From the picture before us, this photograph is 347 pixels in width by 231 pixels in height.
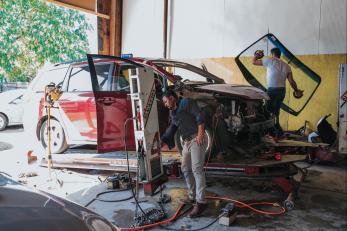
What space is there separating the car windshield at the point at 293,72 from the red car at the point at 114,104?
2.89 meters

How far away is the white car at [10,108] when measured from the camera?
37.0ft

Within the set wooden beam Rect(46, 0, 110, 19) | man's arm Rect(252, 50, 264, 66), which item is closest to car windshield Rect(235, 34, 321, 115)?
man's arm Rect(252, 50, 264, 66)

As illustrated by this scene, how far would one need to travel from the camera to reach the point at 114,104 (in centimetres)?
500

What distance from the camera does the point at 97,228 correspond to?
6.47 ft

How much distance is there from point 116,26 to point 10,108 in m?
4.24

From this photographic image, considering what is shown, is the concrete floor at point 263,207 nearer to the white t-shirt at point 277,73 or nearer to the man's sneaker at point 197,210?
the man's sneaker at point 197,210

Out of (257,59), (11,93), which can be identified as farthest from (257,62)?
(11,93)

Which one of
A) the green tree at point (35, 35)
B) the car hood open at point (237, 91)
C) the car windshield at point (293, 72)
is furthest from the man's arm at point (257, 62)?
the green tree at point (35, 35)

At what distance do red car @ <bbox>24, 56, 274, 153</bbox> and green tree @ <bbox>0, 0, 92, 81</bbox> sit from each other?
17.1 feet

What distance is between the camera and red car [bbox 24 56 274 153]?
5.01 metres

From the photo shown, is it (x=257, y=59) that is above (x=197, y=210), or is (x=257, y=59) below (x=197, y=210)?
Result: above

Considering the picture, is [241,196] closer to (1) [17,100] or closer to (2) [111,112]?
(2) [111,112]

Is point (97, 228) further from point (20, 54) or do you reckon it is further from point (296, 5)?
point (20, 54)

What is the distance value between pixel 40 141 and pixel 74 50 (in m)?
6.17
